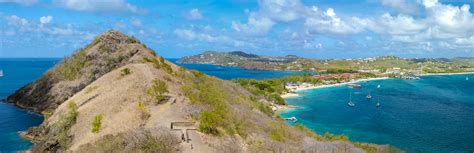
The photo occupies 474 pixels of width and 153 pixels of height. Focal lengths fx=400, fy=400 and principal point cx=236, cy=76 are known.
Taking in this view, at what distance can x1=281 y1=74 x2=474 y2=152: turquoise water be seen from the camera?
67.8 meters

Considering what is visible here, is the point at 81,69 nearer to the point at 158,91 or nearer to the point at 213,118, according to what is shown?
the point at 158,91

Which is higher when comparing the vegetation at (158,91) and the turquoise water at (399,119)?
the vegetation at (158,91)

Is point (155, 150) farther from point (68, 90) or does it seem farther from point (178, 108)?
point (68, 90)

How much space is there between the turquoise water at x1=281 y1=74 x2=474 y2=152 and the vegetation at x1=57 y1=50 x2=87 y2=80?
45778 millimetres

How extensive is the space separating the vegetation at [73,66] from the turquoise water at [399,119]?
4578 centimetres

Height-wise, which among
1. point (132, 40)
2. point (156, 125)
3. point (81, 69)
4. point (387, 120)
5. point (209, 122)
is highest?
point (132, 40)

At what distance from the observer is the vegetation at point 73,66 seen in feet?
261

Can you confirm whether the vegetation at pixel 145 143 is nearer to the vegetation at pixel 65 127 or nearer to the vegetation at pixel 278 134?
the vegetation at pixel 65 127

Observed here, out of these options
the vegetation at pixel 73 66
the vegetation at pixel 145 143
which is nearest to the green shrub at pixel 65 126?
the vegetation at pixel 145 143

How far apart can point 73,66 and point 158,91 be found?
46.0 meters

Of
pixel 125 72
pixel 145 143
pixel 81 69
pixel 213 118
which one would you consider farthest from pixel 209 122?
pixel 81 69

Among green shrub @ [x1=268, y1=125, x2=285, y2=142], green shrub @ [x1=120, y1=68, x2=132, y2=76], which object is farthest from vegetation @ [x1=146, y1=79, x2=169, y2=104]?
green shrub @ [x1=268, y1=125, x2=285, y2=142]

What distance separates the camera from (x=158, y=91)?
4381 cm

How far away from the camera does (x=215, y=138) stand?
33656 mm
